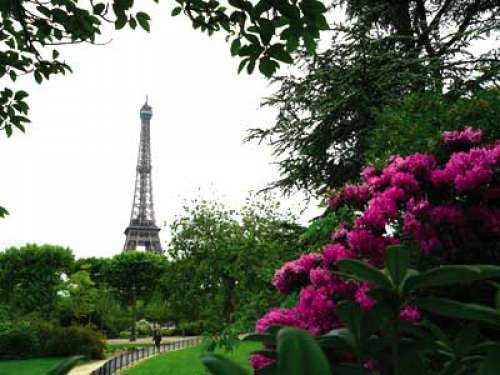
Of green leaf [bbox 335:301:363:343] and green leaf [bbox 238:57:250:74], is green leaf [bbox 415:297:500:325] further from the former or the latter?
green leaf [bbox 238:57:250:74]

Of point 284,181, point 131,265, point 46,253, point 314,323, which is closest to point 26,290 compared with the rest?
point 46,253

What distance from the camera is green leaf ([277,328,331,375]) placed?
30.3 inches

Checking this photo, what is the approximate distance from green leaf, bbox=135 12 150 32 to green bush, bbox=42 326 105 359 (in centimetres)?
2592

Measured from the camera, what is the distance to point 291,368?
0.77m

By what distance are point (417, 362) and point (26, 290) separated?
47.7 meters

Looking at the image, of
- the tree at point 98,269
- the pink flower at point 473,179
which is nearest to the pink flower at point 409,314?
the pink flower at point 473,179

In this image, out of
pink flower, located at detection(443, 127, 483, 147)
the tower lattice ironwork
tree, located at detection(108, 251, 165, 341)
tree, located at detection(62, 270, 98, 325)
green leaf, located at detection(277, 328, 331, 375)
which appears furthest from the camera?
the tower lattice ironwork

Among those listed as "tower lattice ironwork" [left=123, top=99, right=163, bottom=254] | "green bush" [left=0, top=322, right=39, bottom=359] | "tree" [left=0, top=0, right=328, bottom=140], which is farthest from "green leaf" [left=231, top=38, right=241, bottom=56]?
"tower lattice ironwork" [left=123, top=99, right=163, bottom=254]

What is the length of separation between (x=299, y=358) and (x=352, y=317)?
18.8 inches

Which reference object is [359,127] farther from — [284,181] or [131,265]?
[131,265]

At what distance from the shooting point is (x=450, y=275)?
1080mm

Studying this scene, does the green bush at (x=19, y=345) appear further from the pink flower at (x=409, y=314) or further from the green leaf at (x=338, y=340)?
the green leaf at (x=338, y=340)

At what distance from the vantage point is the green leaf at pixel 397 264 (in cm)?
115

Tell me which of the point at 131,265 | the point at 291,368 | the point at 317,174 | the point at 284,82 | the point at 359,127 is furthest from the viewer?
the point at 131,265
